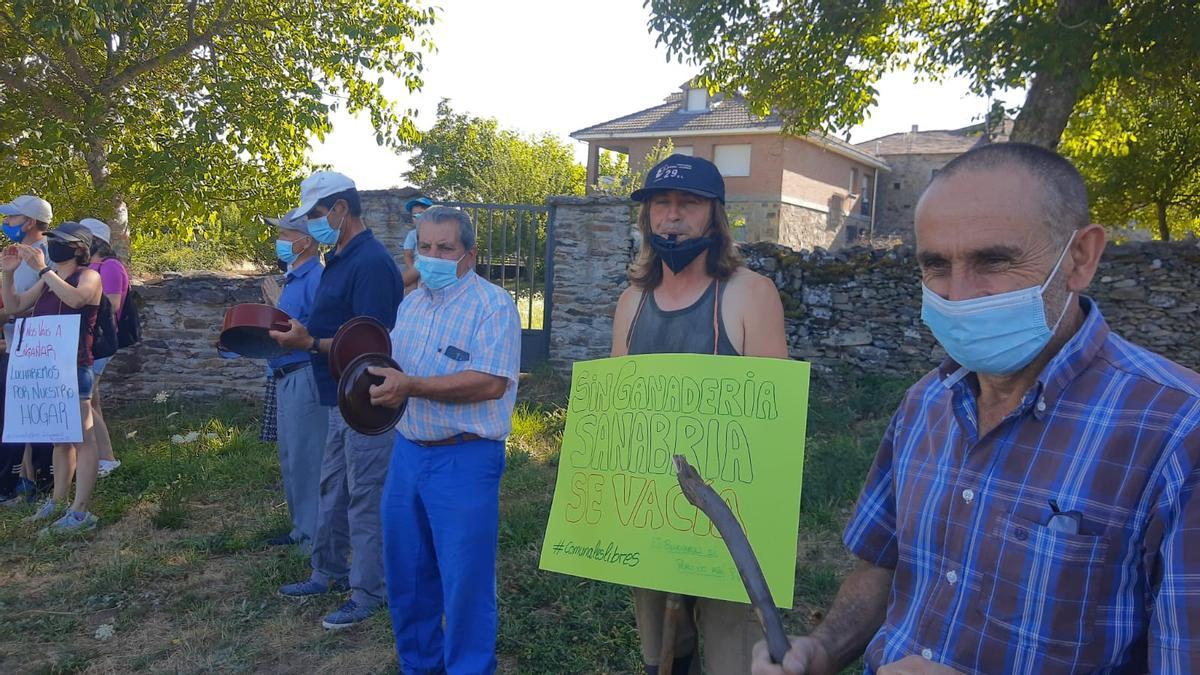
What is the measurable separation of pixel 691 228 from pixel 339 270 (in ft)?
7.41

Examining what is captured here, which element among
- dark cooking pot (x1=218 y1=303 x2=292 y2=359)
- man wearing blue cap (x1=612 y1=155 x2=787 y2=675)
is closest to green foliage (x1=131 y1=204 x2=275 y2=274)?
dark cooking pot (x1=218 y1=303 x2=292 y2=359)

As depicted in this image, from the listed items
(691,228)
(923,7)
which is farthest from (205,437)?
(923,7)

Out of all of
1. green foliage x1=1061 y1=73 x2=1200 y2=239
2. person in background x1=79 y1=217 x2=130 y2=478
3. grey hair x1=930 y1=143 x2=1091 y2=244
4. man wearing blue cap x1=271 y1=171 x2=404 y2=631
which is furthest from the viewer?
green foliage x1=1061 y1=73 x2=1200 y2=239

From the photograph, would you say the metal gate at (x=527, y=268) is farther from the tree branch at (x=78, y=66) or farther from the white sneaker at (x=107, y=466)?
the tree branch at (x=78, y=66)

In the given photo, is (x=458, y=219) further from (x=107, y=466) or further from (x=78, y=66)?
(x=78, y=66)

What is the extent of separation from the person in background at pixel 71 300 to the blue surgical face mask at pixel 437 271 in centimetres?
325

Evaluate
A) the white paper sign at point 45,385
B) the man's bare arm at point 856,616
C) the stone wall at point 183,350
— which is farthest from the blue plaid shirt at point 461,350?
the stone wall at point 183,350

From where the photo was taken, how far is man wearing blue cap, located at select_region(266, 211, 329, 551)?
15.9 ft

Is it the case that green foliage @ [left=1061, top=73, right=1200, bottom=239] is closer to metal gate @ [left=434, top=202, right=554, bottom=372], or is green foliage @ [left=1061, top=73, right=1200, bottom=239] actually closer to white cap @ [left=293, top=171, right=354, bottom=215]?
metal gate @ [left=434, top=202, right=554, bottom=372]

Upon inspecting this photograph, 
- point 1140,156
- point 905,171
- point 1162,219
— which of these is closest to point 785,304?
point 1140,156

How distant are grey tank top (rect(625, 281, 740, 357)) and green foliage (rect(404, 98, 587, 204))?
9454mm

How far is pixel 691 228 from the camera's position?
276cm

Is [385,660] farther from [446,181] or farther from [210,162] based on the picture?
[446,181]

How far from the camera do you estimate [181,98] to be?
9969 mm
